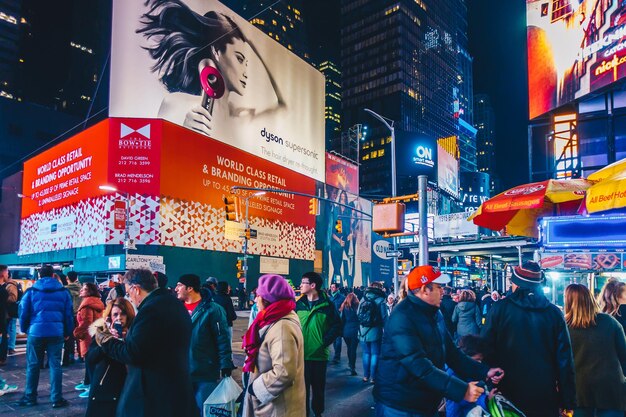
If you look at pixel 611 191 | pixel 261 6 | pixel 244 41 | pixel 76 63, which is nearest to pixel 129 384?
pixel 611 191

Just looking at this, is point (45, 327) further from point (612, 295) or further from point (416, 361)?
point (612, 295)

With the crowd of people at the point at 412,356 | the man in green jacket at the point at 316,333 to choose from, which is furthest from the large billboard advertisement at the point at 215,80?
the crowd of people at the point at 412,356

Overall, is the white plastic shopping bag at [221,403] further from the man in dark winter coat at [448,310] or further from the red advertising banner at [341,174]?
the red advertising banner at [341,174]

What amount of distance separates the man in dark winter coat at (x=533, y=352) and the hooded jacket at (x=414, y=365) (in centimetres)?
76

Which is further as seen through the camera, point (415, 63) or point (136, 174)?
point (415, 63)

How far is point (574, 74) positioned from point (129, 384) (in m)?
18.2

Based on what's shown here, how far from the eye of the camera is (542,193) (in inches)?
305

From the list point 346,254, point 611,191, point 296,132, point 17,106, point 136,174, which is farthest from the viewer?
point 17,106

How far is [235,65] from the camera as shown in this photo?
120 feet

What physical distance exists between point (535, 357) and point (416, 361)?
131 centimetres

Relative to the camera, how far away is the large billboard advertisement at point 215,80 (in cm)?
3122

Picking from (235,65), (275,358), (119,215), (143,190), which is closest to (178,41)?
(235,65)

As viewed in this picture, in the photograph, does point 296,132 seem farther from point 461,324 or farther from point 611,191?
point 611,191

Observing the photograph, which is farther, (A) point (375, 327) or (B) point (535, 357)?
(A) point (375, 327)
